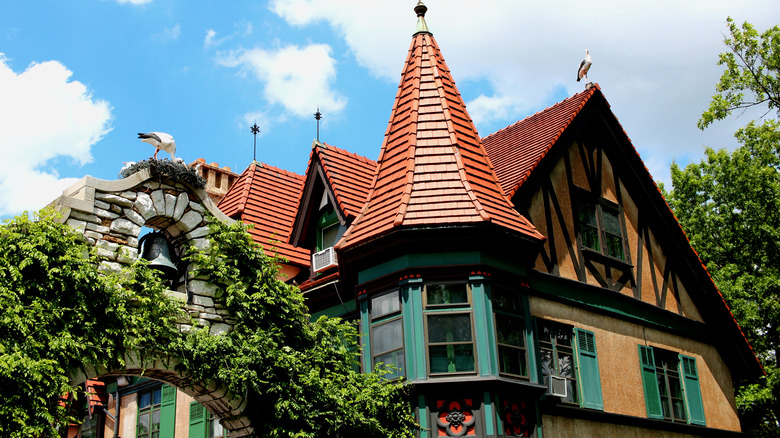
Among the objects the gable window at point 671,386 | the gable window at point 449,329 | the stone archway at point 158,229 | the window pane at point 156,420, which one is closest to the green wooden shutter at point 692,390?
the gable window at point 671,386

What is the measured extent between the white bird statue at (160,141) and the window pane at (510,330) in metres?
6.00

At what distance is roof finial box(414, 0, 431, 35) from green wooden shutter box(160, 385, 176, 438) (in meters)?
9.79

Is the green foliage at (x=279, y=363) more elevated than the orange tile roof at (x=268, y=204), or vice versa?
the orange tile roof at (x=268, y=204)

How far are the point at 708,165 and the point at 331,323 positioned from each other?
60.9 ft

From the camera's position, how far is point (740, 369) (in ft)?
A: 66.5

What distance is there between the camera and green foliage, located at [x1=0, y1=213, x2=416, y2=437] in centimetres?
1020

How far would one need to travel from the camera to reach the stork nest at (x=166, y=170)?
41.4 ft

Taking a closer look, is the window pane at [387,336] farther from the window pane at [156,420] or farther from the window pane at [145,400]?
the window pane at [145,400]

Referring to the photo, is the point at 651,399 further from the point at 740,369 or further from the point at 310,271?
the point at 310,271

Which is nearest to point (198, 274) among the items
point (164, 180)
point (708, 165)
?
point (164, 180)

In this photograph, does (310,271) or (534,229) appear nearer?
(534,229)

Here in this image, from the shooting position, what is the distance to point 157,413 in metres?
19.4

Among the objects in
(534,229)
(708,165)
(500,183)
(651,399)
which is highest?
(708,165)

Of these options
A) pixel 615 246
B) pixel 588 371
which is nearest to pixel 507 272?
pixel 588 371
